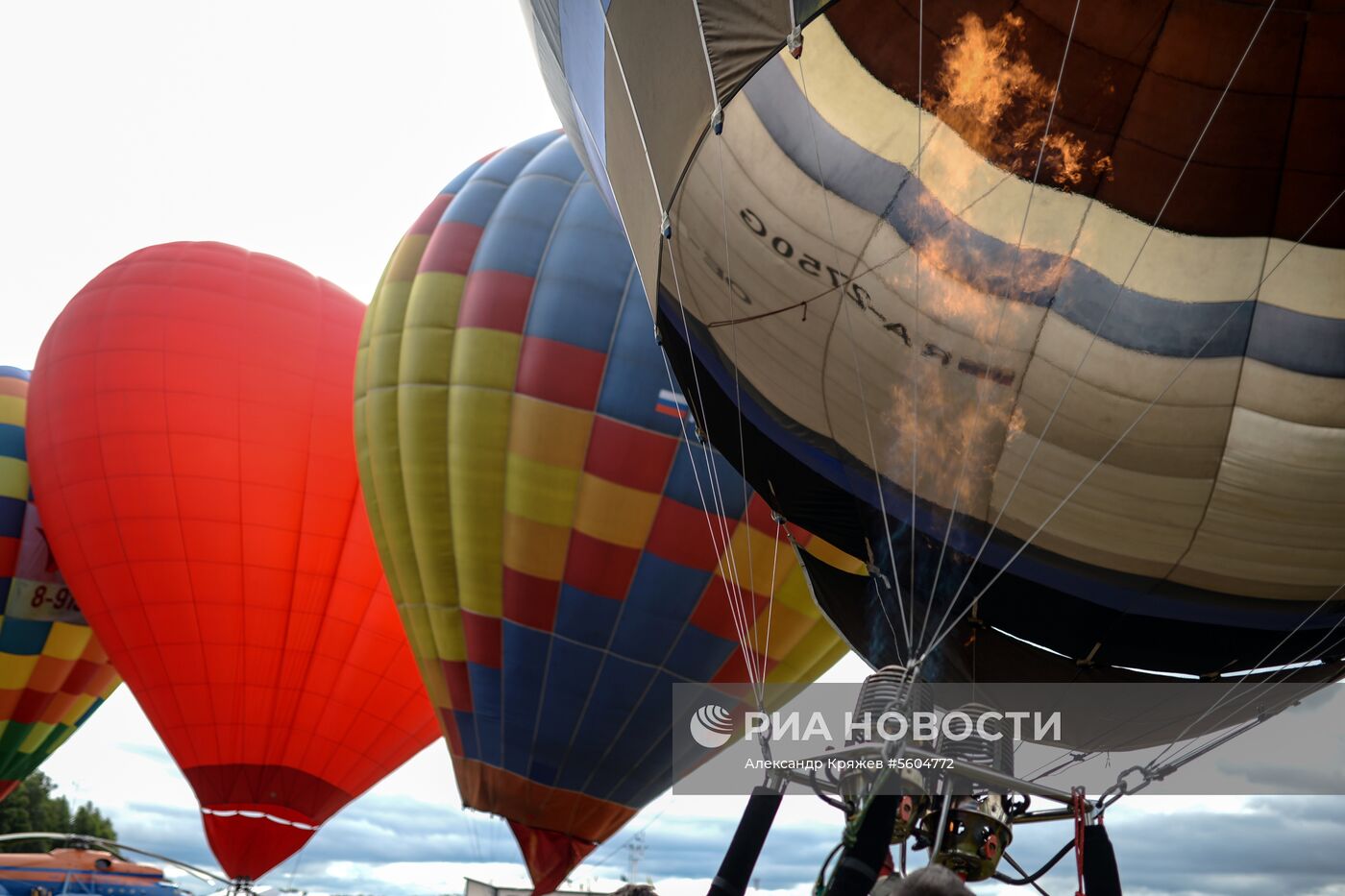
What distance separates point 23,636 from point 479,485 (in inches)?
328

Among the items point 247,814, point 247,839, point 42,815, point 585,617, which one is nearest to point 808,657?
point 585,617

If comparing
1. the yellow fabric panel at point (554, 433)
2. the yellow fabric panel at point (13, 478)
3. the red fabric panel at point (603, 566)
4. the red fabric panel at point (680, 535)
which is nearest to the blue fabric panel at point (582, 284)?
the yellow fabric panel at point (554, 433)

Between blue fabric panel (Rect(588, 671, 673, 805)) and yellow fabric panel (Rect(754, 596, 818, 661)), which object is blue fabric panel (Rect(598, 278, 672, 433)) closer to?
yellow fabric panel (Rect(754, 596, 818, 661))

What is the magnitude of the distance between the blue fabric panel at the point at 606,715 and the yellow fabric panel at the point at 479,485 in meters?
1.05

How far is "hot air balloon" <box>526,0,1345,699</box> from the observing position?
14.4 ft

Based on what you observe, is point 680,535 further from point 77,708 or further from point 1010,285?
point 77,708

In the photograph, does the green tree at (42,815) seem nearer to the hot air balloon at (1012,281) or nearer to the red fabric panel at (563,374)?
the red fabric panel at (563,374)

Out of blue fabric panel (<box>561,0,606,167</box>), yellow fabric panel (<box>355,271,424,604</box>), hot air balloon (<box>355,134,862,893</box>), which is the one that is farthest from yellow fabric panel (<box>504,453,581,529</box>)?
blue fabric panel (<box>561,0,606,167</box>)

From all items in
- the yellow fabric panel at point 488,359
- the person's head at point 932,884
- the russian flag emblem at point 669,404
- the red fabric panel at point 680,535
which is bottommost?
the person's head at point 932,884

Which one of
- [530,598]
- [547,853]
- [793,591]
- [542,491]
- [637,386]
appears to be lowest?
[547,853]

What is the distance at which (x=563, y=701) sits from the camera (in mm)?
9398

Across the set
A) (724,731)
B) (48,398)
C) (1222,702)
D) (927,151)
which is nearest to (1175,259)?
(927,151)

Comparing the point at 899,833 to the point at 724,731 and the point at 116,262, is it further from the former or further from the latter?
the point at 116,262

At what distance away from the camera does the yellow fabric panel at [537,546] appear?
9219mm
